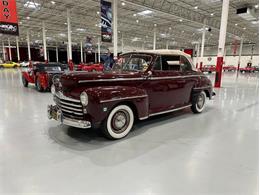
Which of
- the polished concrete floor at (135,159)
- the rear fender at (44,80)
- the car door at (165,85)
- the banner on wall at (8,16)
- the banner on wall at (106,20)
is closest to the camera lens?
the polished concrete floor at (135,159)

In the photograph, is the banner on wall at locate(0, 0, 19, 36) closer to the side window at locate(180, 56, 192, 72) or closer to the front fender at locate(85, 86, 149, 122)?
the front fender at locate(85, 86, 149, 122)

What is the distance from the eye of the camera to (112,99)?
310 centimetres

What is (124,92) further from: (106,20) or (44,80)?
(106,20)

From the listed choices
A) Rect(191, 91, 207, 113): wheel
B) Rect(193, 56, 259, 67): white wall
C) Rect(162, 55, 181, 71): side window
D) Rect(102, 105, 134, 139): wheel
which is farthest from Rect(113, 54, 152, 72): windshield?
Rect(193, 56, 259, 67): white wall

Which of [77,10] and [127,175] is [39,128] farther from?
[77,10]

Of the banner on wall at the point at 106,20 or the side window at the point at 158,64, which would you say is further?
the banner on wall at the point at 106,20

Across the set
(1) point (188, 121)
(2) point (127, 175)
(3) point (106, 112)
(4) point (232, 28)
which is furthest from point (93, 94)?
(4) point (232, 28)

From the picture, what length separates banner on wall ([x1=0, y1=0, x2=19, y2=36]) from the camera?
8.23m

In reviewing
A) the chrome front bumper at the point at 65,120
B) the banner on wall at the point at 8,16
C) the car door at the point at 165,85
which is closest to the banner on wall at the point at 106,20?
the banner on wall at the point at 8,16

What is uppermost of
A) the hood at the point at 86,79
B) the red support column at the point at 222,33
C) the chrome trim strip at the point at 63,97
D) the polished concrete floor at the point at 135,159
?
the red support column at the point at 222,33

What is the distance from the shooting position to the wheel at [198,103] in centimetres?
508

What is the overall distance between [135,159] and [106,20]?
10269 millimetres

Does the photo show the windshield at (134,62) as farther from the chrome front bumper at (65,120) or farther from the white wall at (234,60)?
the white wall at (234,60)

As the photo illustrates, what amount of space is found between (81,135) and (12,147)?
1.12 metres
